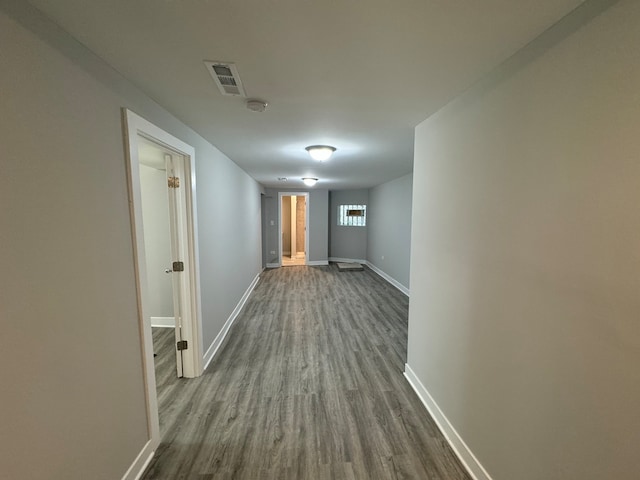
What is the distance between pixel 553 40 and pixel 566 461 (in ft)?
5.37

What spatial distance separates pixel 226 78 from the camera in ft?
4.79

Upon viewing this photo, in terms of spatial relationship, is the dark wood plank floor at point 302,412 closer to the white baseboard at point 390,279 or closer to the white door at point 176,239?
the white door at point 176,239

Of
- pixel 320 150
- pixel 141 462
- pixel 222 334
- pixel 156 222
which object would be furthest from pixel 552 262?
pixel 156 222

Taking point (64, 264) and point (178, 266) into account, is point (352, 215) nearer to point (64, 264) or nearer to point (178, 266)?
point (178, 266)

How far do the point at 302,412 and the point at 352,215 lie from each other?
6.87m

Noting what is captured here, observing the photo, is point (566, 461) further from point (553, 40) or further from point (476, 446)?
point (553, 40)

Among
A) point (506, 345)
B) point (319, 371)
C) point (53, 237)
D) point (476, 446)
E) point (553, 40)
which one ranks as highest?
point (553, 40)

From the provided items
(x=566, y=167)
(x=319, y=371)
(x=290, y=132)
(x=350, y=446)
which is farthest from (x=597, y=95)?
(x=319, y=371)

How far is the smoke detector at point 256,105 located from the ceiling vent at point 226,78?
0.08m

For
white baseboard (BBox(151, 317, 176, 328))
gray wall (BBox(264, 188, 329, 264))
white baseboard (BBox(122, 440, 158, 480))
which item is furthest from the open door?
gray wall (BBox(264, 188, 329, 264))

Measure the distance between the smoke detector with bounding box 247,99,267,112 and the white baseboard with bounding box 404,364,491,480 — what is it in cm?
249

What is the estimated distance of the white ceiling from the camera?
0.96 metres

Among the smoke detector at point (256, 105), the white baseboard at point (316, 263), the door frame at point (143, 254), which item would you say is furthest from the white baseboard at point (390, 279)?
the smoke detector at point (256, 105)

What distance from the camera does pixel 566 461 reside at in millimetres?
1026
